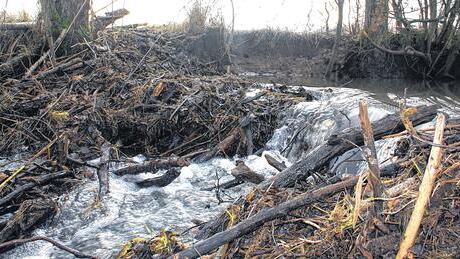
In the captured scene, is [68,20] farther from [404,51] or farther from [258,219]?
[404,51]

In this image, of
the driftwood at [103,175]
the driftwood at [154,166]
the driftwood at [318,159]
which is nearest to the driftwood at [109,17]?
the driftwood at [103,175]

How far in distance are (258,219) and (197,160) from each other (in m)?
3.02

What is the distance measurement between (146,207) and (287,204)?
207 cm

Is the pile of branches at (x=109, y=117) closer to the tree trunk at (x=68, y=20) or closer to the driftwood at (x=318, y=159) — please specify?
the tree trunk at (x=68, y=20)

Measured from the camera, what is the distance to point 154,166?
5129 millimetres

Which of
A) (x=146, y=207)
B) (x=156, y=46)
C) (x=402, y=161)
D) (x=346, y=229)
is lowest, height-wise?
(x=146, y=207)

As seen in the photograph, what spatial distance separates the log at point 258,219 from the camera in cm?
255

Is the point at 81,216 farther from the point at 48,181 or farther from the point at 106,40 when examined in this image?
the point at 106,40

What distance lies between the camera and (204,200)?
4621 mm

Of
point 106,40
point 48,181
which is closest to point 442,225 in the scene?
point 48,181

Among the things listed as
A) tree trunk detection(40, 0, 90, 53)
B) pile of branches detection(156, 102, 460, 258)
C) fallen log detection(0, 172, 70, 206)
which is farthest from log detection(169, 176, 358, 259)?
tree trunk detection(40, 0, 90, 53)

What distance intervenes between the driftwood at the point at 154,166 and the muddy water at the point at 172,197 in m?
0.07

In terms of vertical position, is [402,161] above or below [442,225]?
above

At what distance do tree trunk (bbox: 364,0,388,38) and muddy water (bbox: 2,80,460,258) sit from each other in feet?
19.4
